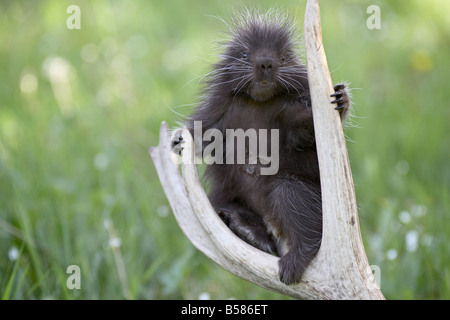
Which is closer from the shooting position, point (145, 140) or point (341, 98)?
point (341, 98)

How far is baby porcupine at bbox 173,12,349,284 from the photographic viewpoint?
8.28 feet

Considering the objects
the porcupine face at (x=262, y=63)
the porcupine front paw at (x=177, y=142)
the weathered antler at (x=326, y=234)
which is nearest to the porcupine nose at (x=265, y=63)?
the porcupine face at (x=262, y=63)

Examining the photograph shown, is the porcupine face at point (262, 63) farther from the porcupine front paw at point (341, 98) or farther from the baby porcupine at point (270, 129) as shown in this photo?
the porcupine front paw at point (341, 98)

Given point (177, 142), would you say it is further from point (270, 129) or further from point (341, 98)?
point (341, 98)

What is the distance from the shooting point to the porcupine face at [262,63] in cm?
255

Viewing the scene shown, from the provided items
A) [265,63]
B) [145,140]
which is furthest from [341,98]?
[145,140]

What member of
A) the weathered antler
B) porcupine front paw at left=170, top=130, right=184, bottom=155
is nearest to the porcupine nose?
the weathered antler

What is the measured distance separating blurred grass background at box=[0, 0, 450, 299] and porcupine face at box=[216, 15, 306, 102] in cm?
41

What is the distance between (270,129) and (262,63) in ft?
1.06

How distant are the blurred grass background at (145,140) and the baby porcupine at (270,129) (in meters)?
0.38

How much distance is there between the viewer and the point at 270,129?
265 cm

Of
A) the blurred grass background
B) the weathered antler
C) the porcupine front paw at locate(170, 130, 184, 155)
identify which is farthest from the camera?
the blurred grass background

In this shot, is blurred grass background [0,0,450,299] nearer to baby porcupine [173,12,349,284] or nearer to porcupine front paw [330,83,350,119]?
baby porcupine [173,12,349,284]
